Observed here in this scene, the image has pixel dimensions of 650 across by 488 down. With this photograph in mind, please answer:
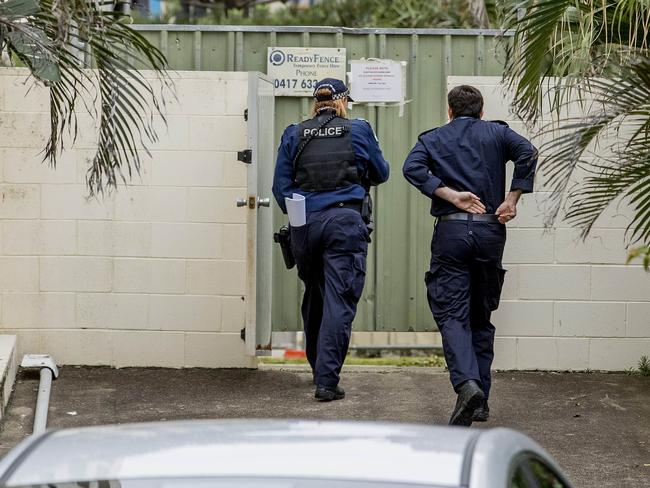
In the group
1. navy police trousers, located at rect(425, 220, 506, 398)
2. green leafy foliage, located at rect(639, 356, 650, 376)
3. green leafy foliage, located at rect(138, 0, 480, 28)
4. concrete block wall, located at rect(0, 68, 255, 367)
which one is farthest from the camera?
green leafy foliage, located at rect(138, 0, 480, 28)

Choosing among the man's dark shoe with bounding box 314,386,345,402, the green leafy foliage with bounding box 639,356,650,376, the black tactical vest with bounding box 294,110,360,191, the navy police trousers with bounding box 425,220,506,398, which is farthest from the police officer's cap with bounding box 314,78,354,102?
the green leafy foliage with bounding box 639,356,650,376

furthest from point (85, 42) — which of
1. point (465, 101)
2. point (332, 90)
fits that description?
point (465, 101)

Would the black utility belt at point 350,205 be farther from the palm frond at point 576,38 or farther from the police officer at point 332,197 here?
the palm frond at point 576,38

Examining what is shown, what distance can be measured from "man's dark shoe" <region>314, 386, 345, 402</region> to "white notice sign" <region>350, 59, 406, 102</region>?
2.21m

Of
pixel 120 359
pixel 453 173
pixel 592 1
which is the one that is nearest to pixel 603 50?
pixel 592 1

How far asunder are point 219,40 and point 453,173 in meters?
2.54

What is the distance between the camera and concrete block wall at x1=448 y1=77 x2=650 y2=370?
28.7 ft

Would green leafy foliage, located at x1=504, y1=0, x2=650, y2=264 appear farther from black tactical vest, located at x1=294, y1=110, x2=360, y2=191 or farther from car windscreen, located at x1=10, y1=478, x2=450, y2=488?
car windscreen, located at x1=10, y1=478, x2=450, y2=488

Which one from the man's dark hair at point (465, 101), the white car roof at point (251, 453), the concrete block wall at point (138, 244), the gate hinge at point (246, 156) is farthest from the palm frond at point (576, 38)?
the white car roof at point (251, 453)

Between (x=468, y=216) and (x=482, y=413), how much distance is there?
3.69ft

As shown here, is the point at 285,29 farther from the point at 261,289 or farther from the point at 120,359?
the point at 120,359

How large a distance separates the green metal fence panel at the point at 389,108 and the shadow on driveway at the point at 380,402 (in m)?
0.51

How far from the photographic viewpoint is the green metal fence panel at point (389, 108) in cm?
898

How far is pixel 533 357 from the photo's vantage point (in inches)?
348
